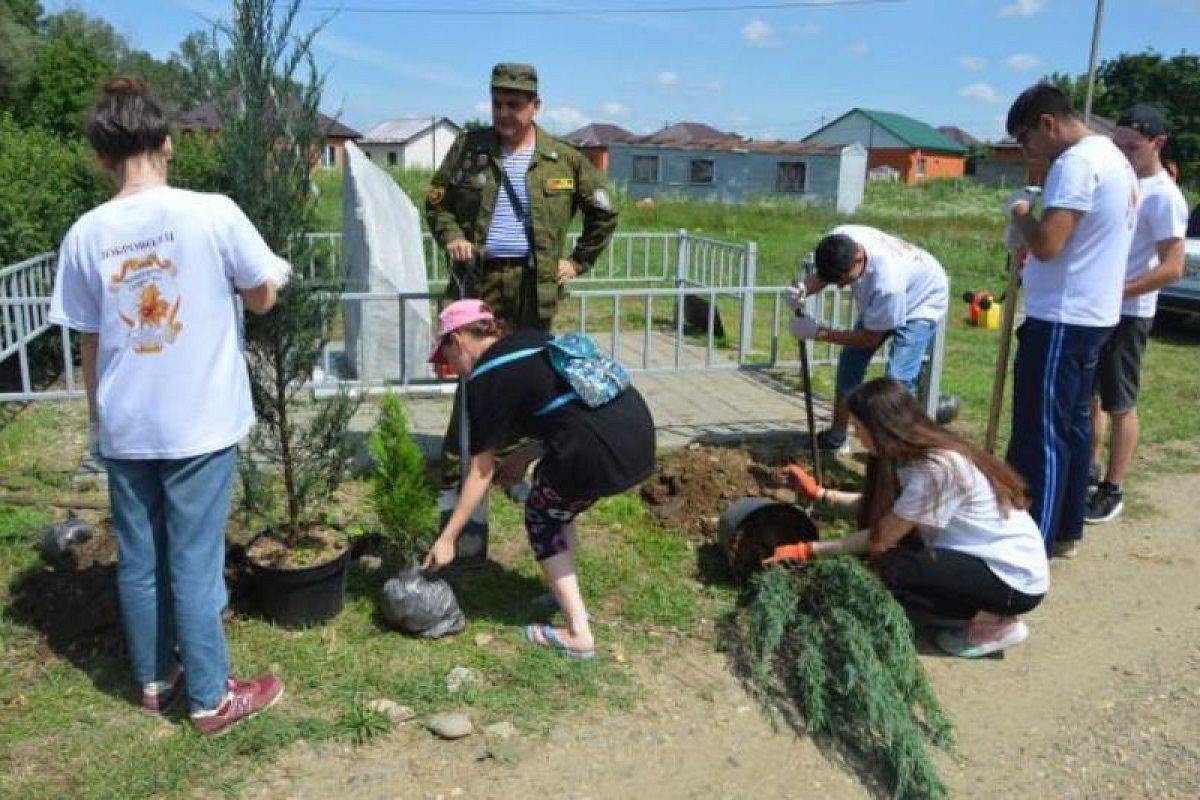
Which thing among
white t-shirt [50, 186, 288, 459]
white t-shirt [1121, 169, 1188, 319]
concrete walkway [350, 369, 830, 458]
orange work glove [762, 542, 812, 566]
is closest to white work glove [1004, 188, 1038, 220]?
white t-shirt [1121, 169, 1188, 319]

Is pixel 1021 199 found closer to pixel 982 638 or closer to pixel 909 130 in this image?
pixel 982 638

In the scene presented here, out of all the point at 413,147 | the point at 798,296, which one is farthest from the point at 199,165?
the point at 413,147

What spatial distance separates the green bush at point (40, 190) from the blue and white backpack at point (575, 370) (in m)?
4.60

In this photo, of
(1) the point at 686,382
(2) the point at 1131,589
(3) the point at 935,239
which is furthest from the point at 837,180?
(2) the point at 1131,589

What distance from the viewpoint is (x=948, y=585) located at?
3357mm

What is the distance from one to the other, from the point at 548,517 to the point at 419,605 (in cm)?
55

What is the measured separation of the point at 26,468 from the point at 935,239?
20.2m

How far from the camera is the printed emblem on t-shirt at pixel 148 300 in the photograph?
2.48m

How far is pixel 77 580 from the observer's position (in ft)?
11.5

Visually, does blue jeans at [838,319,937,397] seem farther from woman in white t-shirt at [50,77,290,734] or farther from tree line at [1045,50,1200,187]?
tree line at [1045,50,1200,187]

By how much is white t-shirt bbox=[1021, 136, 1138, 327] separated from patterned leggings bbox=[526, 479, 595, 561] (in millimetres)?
2042

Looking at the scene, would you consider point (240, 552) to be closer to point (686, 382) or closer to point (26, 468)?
point (26, 468)

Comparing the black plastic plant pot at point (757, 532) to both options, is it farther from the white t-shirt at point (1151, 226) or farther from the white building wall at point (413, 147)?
the white building wall at point (413, 147)

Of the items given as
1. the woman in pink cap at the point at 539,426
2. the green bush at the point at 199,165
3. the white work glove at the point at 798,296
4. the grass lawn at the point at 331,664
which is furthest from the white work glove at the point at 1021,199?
the green bush at the point at 199,165
